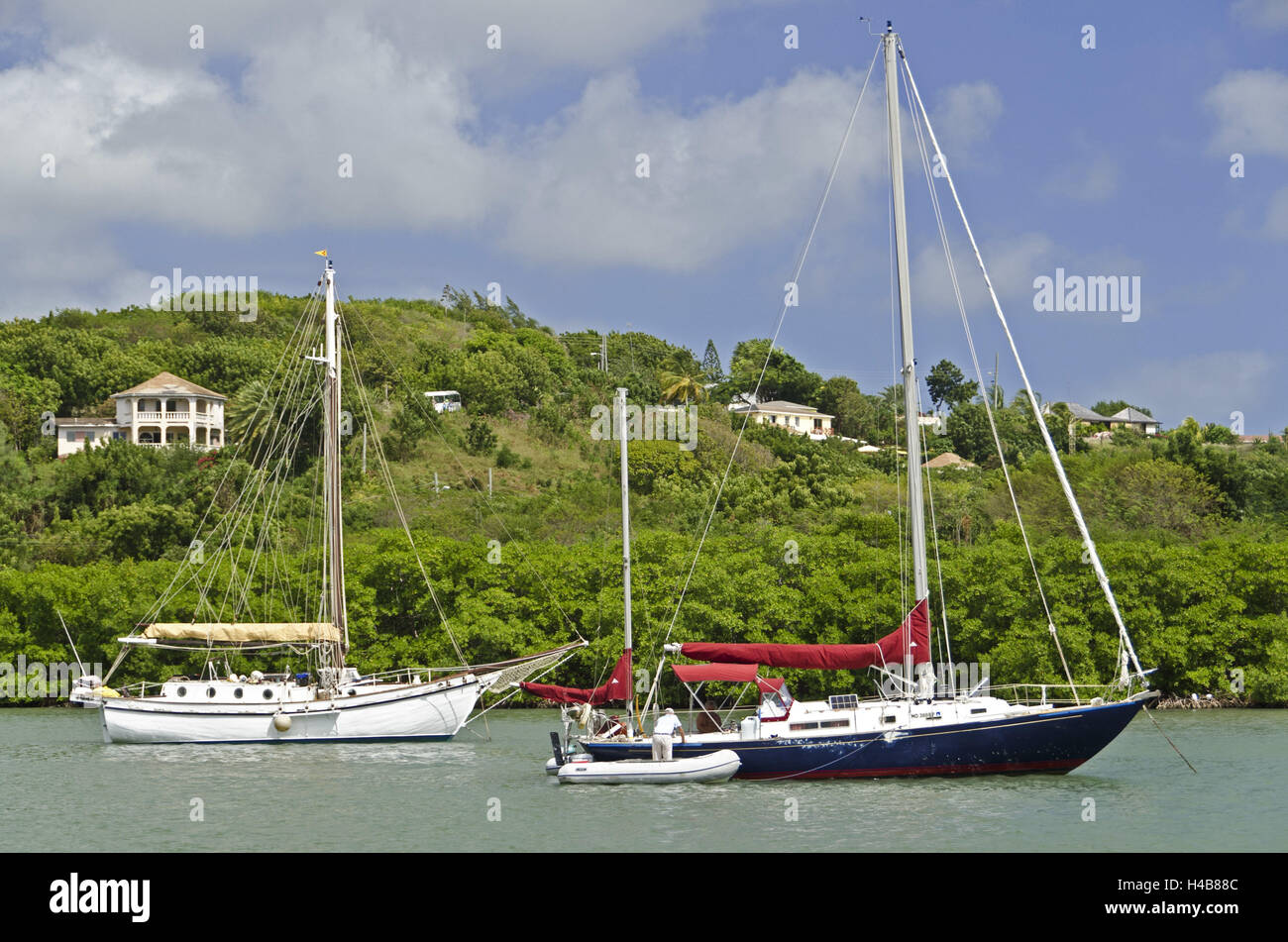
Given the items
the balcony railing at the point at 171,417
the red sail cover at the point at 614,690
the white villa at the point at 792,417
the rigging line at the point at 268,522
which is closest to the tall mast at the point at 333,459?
the rigging line at the point at 268,522

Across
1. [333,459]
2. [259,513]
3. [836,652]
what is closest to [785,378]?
[259,513]

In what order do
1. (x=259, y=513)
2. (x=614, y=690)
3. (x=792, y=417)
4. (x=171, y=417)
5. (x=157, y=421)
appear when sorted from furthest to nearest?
(x=792, y=417) < (x=157, y=421) < (x=171, y=417) < (x=259, y=513) < (x=614, y=690)

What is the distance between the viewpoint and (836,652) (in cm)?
3731

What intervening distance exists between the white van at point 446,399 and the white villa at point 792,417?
2755cm

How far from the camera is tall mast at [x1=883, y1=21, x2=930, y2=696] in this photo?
118 ft

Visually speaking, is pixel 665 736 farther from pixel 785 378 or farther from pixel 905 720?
pixel 785 378

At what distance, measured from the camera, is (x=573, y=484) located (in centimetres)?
10331

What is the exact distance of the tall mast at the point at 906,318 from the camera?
36.1m

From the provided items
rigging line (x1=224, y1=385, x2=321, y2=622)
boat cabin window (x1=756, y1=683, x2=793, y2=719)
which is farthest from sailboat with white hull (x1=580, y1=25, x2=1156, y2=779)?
rigging line (x1=224, y1=385, x2=321, y2=622)

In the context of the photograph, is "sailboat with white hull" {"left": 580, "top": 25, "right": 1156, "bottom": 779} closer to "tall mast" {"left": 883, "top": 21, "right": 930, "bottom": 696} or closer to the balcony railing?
"tall mast" {"left": 883, "top": 21, "right": 930, "bottom": 696}

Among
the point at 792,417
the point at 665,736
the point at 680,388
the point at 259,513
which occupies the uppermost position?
the point at 680,388

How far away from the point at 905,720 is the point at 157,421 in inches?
3817
